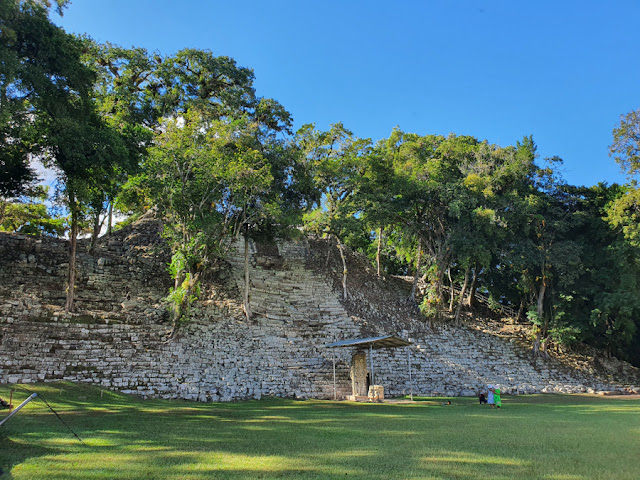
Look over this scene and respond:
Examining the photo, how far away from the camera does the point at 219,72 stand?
77.6 ft

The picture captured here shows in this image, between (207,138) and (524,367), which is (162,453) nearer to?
(207,138)

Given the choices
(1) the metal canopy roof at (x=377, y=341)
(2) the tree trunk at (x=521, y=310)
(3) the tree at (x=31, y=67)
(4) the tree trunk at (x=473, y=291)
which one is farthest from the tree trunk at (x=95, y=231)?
(2) the tree trunk at (x=521, y=310)

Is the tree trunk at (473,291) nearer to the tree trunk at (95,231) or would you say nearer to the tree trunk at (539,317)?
the tree trunk at (539,317)

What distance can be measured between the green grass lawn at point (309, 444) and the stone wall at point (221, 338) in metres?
2.74

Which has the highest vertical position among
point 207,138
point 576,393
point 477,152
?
point 477,152

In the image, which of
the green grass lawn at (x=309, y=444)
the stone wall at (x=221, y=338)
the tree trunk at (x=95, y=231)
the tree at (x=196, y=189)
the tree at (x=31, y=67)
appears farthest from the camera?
the tree trunk at (x=95, y=231)

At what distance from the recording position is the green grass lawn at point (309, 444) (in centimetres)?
483

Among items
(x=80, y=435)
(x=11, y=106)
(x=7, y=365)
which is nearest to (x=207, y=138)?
(x=11, y=106)

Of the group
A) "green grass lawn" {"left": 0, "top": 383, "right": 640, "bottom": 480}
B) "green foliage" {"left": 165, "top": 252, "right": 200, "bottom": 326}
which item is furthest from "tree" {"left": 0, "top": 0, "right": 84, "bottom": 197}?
"green grass lawn" {"left": 0, "top": 383, "right": 640, "bottom": 480}

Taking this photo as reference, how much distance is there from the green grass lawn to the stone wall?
274 centimetres

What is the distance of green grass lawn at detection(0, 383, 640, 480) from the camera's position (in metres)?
4.83

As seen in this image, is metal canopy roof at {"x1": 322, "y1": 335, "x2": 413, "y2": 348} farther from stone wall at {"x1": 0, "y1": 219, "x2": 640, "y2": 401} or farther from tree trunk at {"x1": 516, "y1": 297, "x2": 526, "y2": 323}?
tree trunk at {"x1": 516, "y1": 297, "x2": 526, "y2": 323}

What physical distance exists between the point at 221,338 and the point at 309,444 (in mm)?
10671

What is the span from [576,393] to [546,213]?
372 inches
